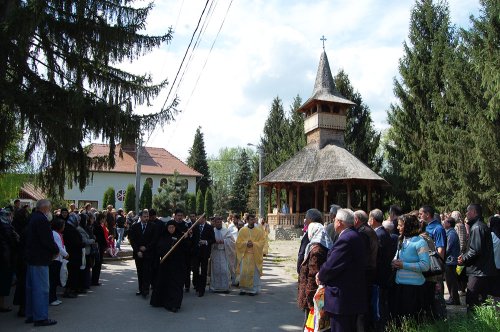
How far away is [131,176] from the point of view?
58.7 meters

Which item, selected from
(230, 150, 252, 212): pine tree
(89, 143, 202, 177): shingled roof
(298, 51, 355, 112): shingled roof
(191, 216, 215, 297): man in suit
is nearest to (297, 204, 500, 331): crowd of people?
(191, 216, 215, 297): man in suit

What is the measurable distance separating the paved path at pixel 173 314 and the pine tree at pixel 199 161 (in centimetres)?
6047

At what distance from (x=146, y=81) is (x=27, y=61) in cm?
270

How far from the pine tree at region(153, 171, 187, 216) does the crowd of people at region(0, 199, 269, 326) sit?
32.1m

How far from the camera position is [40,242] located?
25.7 ft

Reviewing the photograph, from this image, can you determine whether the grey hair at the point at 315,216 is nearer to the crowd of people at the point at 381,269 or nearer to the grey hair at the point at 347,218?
the crowd of people at the point at 381,269

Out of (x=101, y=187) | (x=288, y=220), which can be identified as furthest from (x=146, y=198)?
(x=288, y=220)

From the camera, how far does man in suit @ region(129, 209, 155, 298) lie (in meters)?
10.7

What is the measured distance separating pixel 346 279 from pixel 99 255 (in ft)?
26.0

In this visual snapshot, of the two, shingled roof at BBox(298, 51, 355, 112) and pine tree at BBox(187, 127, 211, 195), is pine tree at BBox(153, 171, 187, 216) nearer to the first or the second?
shingled roof at BBox(298, 51, 355, 112)

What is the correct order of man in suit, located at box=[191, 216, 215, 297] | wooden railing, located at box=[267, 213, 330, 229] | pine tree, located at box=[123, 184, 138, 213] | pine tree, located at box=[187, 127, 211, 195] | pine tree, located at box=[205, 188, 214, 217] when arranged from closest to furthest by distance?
man in suit, located at box=[191, 216, 215, 297] → wooden railing, located at box=[267, 213, 330, 229] → pine tree, located at box=[123, 184, 138, 213] → pine tree, located at box=[205, 188, 214, 217] → pine tree, located at box=[187, 127, 211, 195]

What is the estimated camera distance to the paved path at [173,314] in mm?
7867

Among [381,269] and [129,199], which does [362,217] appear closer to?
[381,269]

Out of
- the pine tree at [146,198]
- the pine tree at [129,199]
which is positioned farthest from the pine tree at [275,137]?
the pine tree at [129,199]
